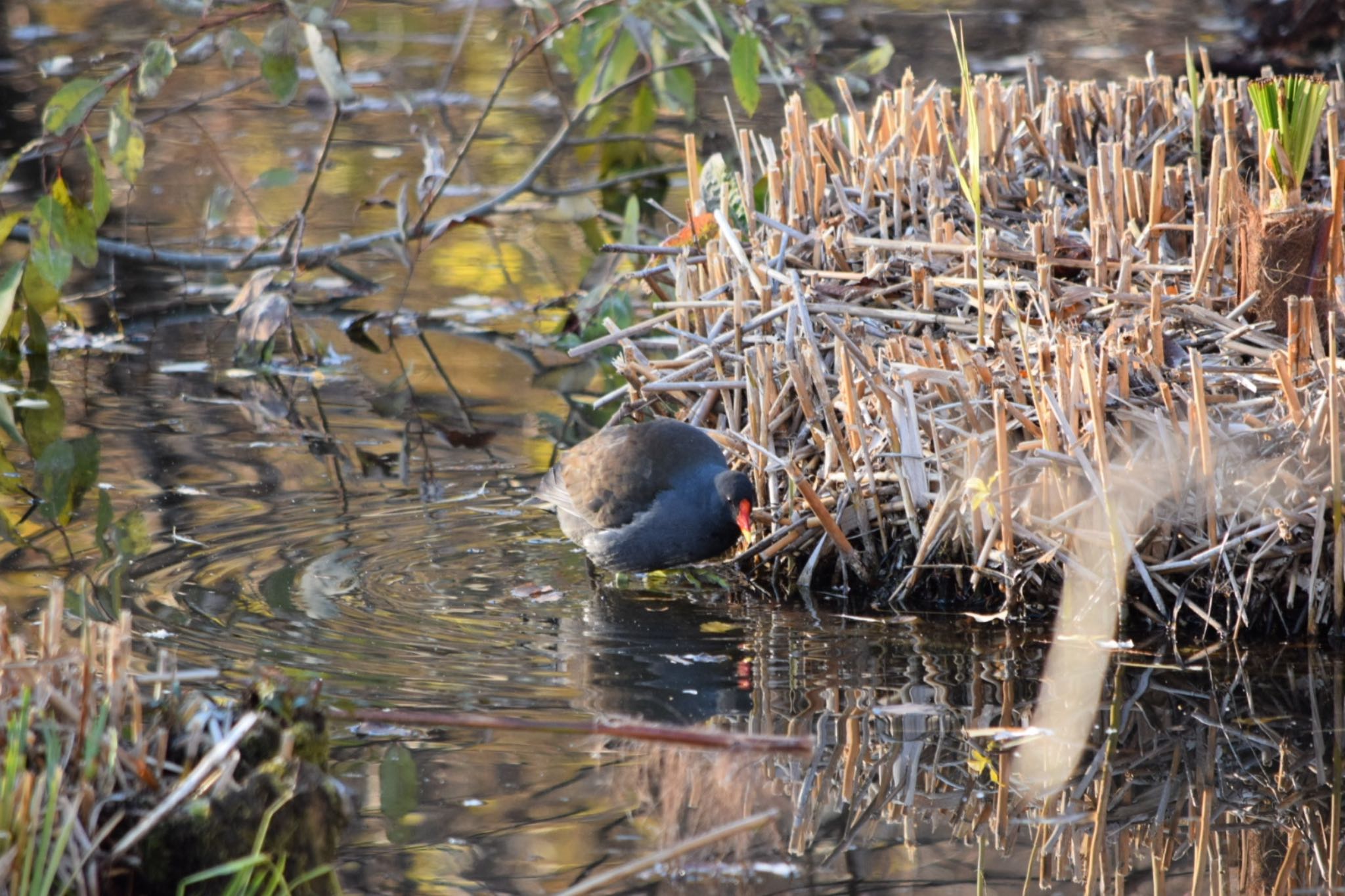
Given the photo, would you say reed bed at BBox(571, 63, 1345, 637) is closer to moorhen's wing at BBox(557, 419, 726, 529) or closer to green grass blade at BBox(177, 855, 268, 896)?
moorhen's wing at BBox(557, 419, 726, 529)

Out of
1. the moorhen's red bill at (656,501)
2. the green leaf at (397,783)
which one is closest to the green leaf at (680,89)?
the moorhen's red bill at (656,501)

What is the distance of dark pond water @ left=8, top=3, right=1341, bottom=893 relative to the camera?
305 cm

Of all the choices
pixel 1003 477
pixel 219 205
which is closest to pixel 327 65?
pixel 219 205

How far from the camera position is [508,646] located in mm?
4074

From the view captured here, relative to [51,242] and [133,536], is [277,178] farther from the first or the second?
[133,536]

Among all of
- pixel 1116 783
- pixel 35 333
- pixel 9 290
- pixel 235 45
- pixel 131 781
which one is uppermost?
pixel 235 45

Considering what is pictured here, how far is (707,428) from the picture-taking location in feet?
16.0

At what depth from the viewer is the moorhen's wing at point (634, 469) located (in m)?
4.57

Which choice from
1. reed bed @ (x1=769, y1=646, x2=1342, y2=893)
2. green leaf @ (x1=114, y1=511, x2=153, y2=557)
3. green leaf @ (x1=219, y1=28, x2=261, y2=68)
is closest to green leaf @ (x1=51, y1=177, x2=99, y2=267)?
green leaf @ (x1=219, y1=28, x2=261, y2=68)

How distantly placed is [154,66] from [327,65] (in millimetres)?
634

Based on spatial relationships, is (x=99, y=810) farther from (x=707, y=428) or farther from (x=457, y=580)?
(x=707, y=428)

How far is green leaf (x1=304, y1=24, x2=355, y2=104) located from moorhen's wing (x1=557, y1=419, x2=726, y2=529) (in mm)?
2096

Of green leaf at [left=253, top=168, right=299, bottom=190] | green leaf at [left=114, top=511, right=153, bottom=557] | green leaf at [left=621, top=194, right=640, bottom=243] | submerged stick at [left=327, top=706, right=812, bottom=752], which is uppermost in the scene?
green leaf at [left=253, top=168, right=299, bottom=190]

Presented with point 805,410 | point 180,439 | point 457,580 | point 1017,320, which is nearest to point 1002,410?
point 1017,320
